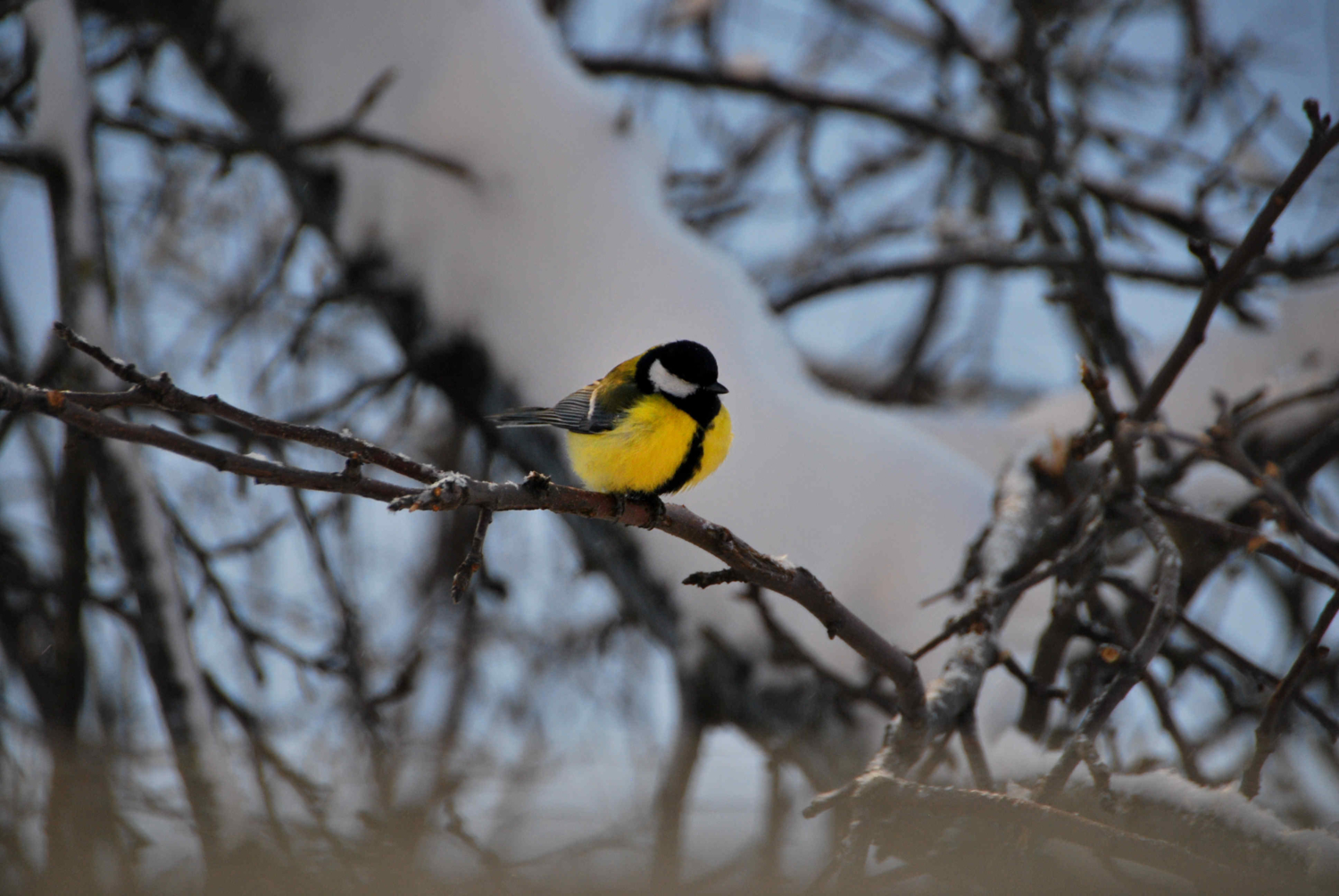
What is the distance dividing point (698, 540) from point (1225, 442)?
108 centimetres

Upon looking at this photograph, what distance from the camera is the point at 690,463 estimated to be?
174cm

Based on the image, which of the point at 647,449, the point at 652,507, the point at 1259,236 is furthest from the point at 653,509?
the point at 1259,236

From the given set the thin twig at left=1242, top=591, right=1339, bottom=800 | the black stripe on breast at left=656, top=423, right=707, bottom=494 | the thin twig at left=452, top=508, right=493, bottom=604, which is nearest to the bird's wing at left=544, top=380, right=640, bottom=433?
the black stripe on breast at left=656, top=423, right=707, bottom=494

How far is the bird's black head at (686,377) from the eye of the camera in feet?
5.39

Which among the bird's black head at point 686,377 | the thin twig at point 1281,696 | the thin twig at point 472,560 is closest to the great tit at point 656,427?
the bird's black head at point 686,377

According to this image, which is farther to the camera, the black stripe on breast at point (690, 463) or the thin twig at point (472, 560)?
the black stripe on breast at point (690, 463)

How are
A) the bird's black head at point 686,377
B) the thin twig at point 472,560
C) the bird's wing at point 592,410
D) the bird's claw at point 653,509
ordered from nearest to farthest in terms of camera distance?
the thin twig at point 472,560 → the bird's claw at point 653,509 → the bird's black head at point 686,377 → the bird's wing at point 592,410

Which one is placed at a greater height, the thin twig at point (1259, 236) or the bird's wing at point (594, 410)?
the thin twig at point (1259, 236)

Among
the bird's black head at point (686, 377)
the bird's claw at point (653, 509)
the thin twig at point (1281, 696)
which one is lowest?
the thin twig at point (1281, 696)

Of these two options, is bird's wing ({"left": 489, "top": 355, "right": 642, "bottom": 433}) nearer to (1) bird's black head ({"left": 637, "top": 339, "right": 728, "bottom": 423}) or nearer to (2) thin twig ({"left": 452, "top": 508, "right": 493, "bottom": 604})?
(1) bird's black head ({"left": 637, "top": 339, "right": 728, "bottom": 423})

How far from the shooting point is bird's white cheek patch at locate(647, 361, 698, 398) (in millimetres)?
1718

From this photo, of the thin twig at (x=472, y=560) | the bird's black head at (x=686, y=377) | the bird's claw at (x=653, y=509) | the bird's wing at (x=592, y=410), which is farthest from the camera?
the bird's wing at (x=592, y=410)

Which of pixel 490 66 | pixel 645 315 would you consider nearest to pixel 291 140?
pixel 490 66

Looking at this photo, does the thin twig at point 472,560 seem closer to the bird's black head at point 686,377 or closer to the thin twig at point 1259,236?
the bird's black head at point 686,377
